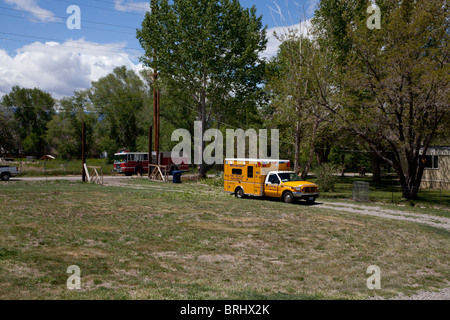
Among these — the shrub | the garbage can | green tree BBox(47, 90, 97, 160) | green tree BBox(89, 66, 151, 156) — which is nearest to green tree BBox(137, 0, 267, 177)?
the garbage can

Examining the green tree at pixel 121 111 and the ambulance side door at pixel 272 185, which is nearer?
the ambulance side door at pixel 272 185

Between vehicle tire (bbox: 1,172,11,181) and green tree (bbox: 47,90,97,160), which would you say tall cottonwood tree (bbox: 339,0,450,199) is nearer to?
vehicle tire (bbox: 1,172,11,181)

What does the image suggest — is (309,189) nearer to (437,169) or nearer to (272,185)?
(272,185)

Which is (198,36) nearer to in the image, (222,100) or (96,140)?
(222,100)

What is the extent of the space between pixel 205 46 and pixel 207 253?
30.0m

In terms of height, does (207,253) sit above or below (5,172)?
below

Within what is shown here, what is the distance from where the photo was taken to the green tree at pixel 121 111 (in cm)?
7138

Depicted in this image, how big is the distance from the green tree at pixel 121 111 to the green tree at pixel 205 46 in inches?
1201

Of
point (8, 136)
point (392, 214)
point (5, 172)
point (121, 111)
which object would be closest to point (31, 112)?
point (8, 136)

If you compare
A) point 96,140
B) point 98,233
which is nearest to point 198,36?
point 98,233

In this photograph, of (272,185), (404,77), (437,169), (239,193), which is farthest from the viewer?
(437,169)

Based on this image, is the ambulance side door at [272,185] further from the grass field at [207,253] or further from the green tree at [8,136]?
the green tree at [8,136]

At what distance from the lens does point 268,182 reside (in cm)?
2312

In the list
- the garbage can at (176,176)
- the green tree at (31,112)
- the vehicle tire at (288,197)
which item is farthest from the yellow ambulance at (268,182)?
the green tree at (31,112)
